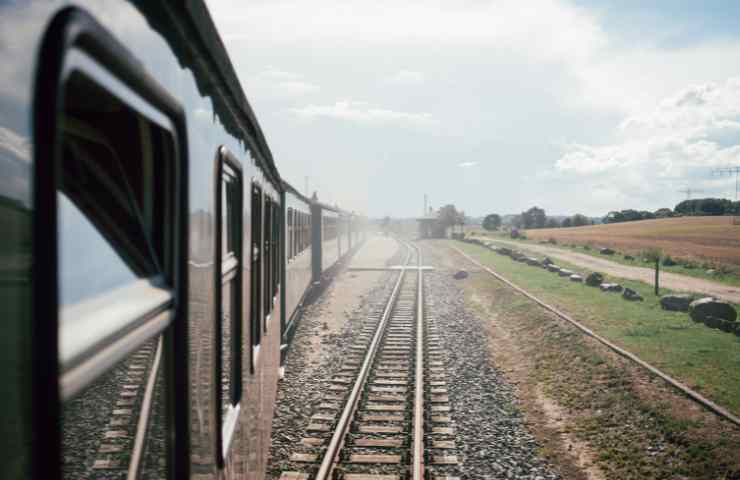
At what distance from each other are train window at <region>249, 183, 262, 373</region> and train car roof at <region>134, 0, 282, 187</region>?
2.65ft

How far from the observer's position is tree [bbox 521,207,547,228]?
121188 millimetres

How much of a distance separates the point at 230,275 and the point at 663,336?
1153cm

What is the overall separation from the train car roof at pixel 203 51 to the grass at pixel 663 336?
25.6 ft

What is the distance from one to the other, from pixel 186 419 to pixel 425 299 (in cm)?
1566

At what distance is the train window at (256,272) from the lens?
3619mm

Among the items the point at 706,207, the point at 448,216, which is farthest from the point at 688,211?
the point at 448,216

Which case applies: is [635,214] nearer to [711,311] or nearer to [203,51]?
[711,311]

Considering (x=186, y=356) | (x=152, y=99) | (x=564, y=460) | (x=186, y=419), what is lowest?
(x=564, y=460)

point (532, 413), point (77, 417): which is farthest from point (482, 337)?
point (77, 417)

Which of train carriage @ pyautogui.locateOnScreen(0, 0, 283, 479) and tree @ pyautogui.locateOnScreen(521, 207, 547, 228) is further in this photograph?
tree @ pyautogui.locateOnScreen(521, 207, 547, 228)

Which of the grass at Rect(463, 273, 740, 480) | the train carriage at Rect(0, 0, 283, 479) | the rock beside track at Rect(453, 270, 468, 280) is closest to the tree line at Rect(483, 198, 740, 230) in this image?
the rock beside track at Rect(453, 270, 468, 280)

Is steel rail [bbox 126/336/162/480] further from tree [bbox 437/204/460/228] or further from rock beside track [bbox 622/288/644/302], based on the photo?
tree [bbox 437/204/460/228]

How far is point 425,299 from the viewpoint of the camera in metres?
17.1

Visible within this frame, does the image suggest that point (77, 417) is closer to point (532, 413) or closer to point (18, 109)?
point (18, 109)
